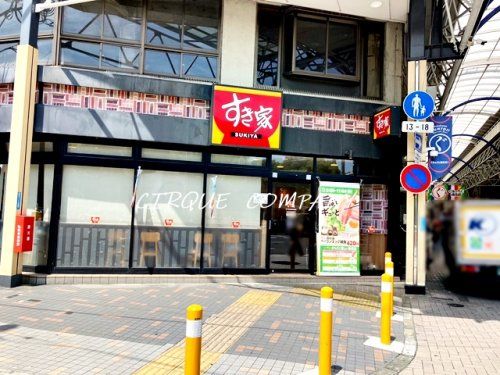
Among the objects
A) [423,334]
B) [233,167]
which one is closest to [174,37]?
[233,167]

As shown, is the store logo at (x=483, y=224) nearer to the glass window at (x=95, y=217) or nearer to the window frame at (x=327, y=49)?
the glass window at (x=95, y=217)

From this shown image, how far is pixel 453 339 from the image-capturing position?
607 cm

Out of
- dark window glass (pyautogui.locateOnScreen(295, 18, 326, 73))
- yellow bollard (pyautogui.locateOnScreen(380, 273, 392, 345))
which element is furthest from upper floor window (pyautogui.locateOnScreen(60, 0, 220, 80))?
yellow bollard (pyautogui.locateOnScreen(380, 273, 392, 345))

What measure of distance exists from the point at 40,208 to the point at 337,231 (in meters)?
6.64

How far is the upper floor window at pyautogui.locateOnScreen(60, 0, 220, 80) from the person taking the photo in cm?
920

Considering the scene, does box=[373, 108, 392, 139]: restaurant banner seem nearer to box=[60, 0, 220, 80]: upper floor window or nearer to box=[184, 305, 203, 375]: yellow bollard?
box=[60, 0, 220, 80]: upper floor window

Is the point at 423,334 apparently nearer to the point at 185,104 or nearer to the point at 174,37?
the point at 185,104

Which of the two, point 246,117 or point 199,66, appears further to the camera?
point 199,66

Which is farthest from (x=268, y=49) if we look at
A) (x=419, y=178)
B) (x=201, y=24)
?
(x=419, y=178)

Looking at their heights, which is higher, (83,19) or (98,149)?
(83,19)

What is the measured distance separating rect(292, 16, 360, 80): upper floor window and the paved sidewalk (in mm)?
5698

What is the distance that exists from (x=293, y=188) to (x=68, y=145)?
5034 mm

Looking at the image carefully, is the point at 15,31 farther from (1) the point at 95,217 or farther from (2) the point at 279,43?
(2) the point at 279,43

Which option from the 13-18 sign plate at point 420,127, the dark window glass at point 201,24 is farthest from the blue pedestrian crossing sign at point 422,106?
the dark window glass at point 201,24
